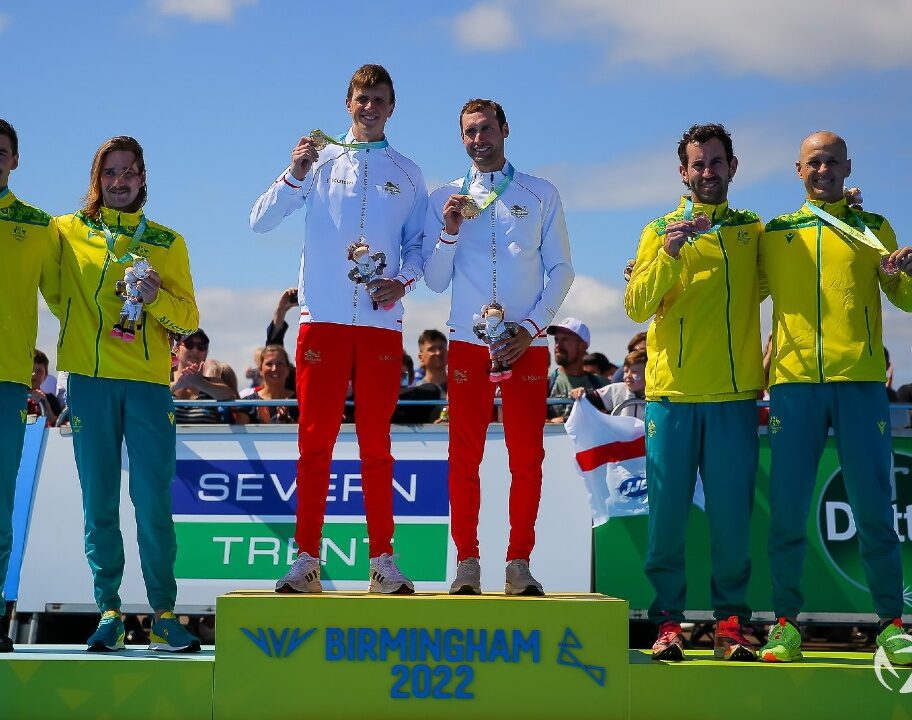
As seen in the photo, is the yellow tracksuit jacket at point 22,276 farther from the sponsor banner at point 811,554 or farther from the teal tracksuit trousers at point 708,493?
the sponsor banner at point 811,554

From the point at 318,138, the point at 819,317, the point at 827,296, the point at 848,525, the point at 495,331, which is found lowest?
the point at 848,525

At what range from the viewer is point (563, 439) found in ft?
26.1

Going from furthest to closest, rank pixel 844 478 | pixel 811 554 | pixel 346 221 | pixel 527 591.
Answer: pixel 811 554 < pixel 346 221 < pixel 844 478 < pixel 527 591

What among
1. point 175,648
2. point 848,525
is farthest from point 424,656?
point 848,525

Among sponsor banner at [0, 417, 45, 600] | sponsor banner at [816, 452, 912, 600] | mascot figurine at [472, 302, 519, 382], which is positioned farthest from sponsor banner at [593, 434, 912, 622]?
sponsor banner at [0, 417, 45, 600]

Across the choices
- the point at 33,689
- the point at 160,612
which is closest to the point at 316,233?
the point at 160,612

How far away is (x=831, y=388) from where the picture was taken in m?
5.71

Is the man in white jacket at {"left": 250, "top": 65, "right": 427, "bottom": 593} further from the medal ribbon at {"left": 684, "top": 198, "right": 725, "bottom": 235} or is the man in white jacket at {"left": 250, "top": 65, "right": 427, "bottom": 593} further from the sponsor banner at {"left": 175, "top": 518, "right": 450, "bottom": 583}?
the sponsor banner at {"left": 175, "top": 518, "right": 450, "bottom": 583}

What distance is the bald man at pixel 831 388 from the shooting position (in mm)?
5633

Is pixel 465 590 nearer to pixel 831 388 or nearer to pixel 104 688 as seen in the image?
pixel 104 688

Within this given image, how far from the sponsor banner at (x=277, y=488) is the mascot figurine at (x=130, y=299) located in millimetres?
2331

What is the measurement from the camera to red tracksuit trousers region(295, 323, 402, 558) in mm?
5664

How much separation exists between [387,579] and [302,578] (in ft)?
1.30

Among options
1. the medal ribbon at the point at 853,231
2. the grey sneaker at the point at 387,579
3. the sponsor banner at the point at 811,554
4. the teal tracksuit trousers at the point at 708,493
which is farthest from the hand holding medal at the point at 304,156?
the sponsor banner at the point at 811,554
